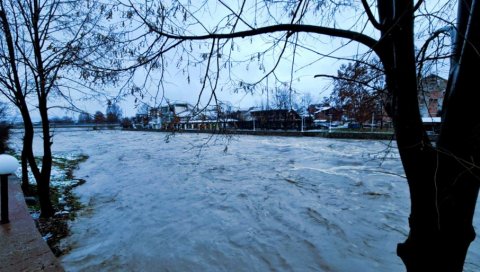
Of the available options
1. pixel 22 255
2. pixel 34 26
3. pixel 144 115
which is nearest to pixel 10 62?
pixel 34 26

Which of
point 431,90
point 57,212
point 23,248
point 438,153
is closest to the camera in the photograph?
point 438,153

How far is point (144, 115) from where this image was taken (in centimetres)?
322

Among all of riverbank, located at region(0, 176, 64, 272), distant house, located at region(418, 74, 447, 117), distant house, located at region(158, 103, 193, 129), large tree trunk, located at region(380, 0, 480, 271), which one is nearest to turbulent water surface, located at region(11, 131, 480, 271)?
distant house, located at region(158, 103, 193, 129)

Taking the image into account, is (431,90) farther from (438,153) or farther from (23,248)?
(23,248)

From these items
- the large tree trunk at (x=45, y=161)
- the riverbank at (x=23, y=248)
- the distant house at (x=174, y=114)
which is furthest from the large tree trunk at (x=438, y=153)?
the large tree trunk at (x=45, y=161)

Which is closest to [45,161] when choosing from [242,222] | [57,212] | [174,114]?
[57,212]

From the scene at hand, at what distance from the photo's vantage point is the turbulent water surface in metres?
5.94

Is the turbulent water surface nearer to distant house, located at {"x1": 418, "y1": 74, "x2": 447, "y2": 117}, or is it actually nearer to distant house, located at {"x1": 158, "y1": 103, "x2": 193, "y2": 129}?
distant house, located at {"x1": 158, "y1": 103, "x2": 193, "y2": 129}

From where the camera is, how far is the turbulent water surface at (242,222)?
19.5 feet

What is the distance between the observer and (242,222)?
8250 mm

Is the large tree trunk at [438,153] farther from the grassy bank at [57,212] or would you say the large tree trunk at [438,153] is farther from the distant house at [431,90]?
the grassy bank at [57,212]

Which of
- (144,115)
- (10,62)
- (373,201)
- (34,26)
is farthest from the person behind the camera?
(373,201)

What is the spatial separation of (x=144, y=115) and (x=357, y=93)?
2.46 m

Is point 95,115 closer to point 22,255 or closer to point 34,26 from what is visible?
point 34,26
